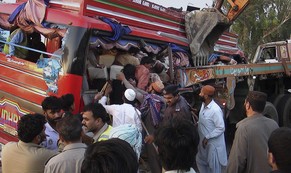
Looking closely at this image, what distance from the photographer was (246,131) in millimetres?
3334

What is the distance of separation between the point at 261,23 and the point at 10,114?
83.3 ft

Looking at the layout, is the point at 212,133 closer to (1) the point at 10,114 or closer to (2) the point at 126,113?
(2) the point at 126,113

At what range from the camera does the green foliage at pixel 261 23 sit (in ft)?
89.5

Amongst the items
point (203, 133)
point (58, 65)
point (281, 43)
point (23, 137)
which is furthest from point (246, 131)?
point (281, 43)

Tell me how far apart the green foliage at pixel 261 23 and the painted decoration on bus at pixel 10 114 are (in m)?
23.7

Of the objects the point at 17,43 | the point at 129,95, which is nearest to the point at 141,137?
the point at 129,95

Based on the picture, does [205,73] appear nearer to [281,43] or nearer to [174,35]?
[174,35]

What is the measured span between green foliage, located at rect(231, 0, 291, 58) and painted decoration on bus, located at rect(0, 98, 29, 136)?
2372 centimetres

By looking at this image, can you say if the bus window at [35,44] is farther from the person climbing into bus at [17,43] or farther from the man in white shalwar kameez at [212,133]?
the man in white shalwar kameez at [212,133]

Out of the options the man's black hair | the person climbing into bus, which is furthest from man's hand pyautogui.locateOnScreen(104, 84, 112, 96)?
the man's black hair

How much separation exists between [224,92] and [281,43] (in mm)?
Result: 3619


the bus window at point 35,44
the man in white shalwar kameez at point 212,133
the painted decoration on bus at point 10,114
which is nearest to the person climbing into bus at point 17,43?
the bus window at point 35,44

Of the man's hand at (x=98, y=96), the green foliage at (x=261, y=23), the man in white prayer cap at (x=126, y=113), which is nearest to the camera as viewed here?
the man in white prayer cap at (x=126, y=113)

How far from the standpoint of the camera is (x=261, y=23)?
27594mm
